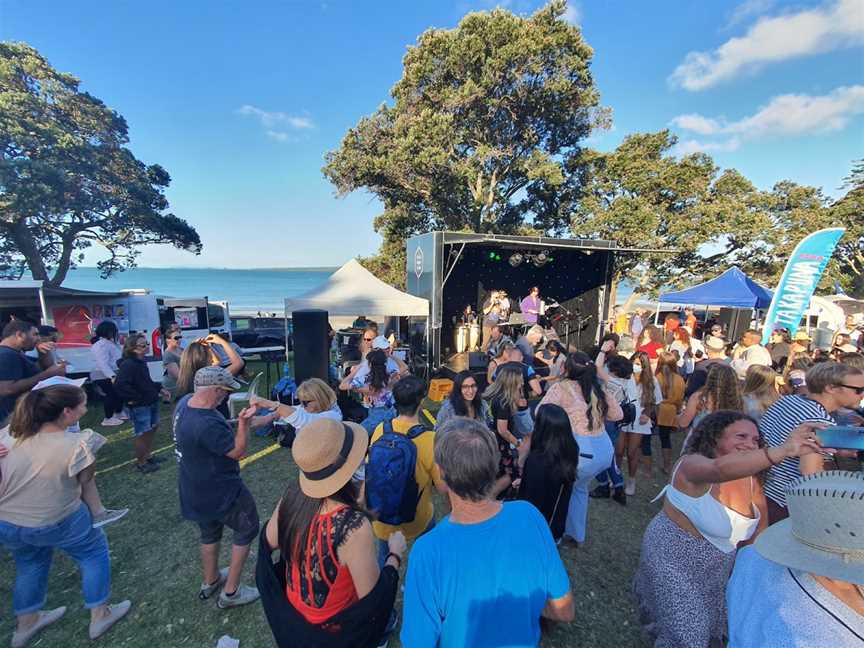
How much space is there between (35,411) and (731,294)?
12.9m

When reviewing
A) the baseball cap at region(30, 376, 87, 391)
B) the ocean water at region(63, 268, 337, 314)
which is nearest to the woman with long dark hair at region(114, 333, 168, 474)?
the baseball cap at region(30, 376, 87, 391)

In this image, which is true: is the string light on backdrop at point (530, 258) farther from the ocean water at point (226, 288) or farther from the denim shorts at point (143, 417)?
the ocean water at point (226, 288)

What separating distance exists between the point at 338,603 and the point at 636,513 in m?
3.39

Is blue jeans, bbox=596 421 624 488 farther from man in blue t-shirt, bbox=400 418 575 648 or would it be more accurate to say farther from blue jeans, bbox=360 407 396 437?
man in blue t-shirt, bbox=400 418 575 648

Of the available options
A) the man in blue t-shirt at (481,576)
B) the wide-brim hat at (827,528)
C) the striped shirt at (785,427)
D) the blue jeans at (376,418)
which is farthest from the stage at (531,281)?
the wide-brim hat at (827,528)

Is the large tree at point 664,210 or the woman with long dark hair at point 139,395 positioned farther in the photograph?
the large tree at point 664,210

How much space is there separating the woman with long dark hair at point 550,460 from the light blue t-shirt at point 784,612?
1257 mm

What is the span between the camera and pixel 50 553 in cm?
213

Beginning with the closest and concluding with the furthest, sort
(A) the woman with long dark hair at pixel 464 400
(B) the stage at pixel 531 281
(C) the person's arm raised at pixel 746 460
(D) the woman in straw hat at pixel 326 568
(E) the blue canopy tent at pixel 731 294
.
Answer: (D) the woman in straw hat at pixel 326 568
(C) the person's arm raised at pixel 746 460
(A) the woman with long dark hair at pixel 464 400
(E) the blue canopy tent at pixel 731 294
(B) the stage at pixel 531 281

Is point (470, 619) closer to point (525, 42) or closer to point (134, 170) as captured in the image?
point (525, 42)

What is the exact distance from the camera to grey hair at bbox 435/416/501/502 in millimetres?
1191

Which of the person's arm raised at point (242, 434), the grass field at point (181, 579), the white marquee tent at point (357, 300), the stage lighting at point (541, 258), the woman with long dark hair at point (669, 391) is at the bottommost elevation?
the grass field at point (181, 579)

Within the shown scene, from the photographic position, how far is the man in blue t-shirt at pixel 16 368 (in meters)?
3.24

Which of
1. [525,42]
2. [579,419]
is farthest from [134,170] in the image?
[579,419]
